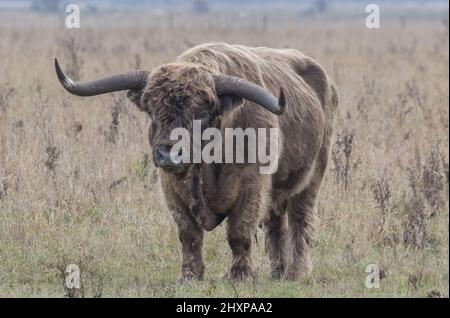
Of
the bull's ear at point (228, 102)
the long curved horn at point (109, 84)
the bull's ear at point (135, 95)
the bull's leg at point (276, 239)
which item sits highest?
the long curved horn at point (109, 84)

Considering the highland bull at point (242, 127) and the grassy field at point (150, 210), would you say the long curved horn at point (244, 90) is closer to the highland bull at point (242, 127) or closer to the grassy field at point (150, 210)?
the highland bull at point (242, 127)

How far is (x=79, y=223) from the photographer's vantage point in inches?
360

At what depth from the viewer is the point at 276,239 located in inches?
344

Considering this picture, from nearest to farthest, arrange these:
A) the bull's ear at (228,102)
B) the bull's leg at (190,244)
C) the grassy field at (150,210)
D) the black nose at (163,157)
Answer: the black nose at (163,157) → the bull's ear at (228,102) → the bull's leg at (190,244) → the grassy field at (150,210)

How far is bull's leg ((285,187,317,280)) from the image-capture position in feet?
27.9

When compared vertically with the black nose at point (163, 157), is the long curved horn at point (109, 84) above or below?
above

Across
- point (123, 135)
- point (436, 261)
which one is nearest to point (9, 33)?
point (123, 135)

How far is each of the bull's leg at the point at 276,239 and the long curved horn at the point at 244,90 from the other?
1.65 metres

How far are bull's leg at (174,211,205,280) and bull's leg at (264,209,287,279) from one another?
3.54ft

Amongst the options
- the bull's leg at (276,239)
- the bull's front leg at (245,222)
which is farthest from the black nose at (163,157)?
the bull's leg at (276,239)

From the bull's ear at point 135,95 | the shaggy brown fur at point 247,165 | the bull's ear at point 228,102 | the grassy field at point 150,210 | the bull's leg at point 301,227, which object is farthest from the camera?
the bull's leg at point 301,227

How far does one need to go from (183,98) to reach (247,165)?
77cm

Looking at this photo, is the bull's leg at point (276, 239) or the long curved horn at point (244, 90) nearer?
the long curved horn at point (244, 90)

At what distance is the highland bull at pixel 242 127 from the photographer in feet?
23.1
